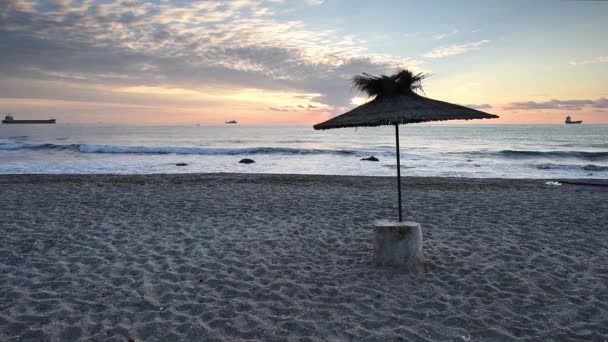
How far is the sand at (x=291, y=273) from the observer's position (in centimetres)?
388

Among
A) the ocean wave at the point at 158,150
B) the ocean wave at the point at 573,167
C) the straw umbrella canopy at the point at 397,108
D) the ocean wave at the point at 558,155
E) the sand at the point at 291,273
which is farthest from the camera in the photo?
the ocean wave at the point at 158,150

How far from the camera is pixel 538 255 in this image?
594cm

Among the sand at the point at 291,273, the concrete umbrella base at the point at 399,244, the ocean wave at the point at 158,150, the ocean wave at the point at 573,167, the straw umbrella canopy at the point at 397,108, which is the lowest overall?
the ocean wave at the point at 573,167

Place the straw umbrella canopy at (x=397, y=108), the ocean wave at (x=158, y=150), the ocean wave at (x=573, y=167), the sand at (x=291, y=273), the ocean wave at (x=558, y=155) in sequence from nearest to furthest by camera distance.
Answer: the sand at (x=291, y=273) < the straw umbrella canopy at (x=397, y=108) < the ocean wave at (x=573, y=167) < the ocean wave at (x=558, y=155) < the ocean wave at (x=158, y=150)

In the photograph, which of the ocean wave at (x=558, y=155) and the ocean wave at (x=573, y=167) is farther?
the ocean wave at (x=558, y=155)

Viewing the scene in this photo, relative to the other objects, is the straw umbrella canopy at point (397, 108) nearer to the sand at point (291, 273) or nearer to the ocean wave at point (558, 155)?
the sand at point (291, 273)

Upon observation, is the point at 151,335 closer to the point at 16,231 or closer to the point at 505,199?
the point at 16,231

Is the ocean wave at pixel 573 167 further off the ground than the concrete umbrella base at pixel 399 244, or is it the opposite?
the concrete umbrella base at pixel 399 244

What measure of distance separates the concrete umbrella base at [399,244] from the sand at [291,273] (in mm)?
157

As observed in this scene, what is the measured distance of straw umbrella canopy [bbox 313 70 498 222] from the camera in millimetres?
4754

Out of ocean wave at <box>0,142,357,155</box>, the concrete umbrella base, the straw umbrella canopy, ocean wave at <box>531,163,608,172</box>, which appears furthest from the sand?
ocean wave at <box>0,142,357,155</box>

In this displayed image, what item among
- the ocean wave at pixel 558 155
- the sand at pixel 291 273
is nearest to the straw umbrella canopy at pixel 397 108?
the sand at pixel 291 273

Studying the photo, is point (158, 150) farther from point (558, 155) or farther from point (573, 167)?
point (558, 155)

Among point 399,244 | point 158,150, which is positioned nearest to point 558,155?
point 399,244
